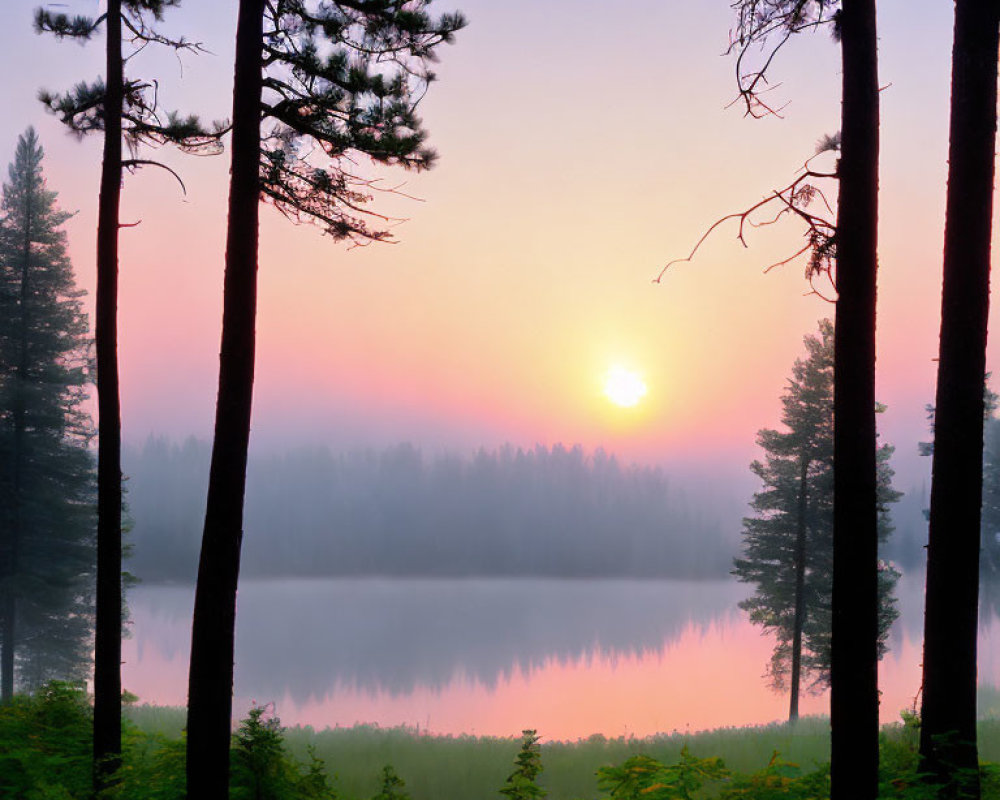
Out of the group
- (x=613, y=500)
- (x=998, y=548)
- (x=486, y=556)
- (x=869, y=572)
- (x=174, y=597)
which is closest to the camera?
(x=869, y=572)

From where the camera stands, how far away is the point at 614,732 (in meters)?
28.9

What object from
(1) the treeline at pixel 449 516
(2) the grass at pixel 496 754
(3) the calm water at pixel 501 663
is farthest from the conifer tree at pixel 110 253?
(1) the treeline at pixel 449 516

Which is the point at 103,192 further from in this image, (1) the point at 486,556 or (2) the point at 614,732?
(1) the point at 486,556

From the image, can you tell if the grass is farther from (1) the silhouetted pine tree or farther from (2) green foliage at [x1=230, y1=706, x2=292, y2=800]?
(1) the silhouetted pine tree

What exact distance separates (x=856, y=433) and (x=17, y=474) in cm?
2407

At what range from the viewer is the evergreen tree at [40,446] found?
22766mm

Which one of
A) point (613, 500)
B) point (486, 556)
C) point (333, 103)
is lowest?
point (486, 556)

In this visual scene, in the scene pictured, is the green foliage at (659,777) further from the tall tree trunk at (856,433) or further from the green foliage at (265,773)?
the green foliage at (265,773)

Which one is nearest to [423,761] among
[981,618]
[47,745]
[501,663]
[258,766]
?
[47,745]

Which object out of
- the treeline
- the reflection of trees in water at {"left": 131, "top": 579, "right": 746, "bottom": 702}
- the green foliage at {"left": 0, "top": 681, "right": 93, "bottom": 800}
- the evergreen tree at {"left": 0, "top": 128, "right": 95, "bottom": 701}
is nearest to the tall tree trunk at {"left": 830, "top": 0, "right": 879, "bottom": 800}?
the green foliage at {"left": 0, "top": 681, "right": 93, "bottom": 800}

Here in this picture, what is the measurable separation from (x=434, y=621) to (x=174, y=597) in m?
45.5

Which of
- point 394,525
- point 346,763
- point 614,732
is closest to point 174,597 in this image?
point 394,525

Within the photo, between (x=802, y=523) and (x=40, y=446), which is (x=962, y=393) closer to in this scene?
(x=802, y=523)

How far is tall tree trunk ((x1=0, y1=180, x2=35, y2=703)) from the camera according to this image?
72.9 ft
